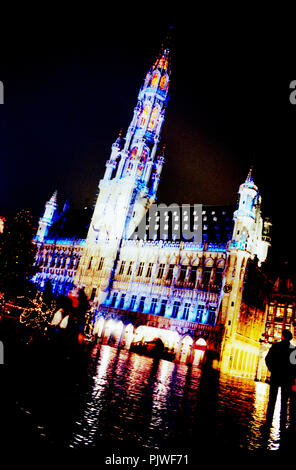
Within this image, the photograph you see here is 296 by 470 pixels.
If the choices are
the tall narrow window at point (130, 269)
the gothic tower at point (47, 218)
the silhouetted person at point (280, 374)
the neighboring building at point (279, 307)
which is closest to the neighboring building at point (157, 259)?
the tall narrow window at point (130, 269)

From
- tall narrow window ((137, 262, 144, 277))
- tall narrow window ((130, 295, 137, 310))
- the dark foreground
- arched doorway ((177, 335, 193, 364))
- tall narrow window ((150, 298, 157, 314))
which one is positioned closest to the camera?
the dark foreground

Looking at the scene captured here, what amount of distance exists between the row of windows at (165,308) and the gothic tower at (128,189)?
2591 millimetres

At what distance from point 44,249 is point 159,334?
93.4 ft

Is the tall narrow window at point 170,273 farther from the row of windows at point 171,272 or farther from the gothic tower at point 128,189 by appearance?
the gothic tower at point 128,189

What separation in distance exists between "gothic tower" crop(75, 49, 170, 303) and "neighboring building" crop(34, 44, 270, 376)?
16cm

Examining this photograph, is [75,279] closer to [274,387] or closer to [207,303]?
[207,303]

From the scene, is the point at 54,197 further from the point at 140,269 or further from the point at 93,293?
the point at 140,269

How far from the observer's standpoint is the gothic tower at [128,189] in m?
46.3

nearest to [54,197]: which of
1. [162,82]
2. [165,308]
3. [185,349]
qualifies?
[162,82]

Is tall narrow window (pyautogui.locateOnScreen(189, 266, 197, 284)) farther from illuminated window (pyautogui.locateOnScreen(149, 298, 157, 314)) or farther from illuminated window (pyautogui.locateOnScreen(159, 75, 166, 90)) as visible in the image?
→ illuminated window (pyautogui.locateOnScreen(159, 75, 166, 90))

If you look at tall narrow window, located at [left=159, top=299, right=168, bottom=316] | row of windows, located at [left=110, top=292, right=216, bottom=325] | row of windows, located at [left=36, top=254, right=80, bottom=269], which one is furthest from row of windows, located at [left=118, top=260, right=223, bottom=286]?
row of windows, located at [left=36, top=254, right=80, bottom=269]

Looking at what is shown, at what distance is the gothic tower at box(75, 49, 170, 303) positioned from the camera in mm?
46312

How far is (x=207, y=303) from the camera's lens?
36375 mm

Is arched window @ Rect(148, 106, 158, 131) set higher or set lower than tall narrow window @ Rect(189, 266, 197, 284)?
higher
